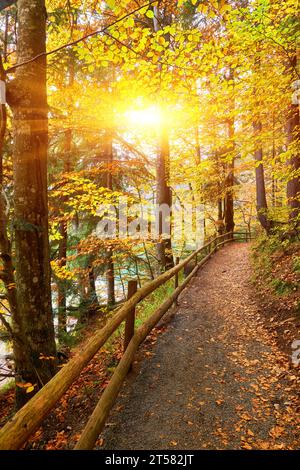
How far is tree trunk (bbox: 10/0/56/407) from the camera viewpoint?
161 inches

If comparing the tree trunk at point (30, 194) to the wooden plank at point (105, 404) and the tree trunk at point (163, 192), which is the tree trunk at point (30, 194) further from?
the tree trunk at point (163, 192)

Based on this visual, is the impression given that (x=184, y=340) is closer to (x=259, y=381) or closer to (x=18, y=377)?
(x=259, y=381)

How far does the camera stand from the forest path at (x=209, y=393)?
3.21 m

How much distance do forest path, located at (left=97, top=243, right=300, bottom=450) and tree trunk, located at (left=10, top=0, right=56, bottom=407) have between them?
5.26 feet

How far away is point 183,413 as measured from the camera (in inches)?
142

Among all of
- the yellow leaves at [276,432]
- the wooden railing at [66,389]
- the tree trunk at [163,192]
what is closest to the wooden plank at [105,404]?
the wooden railing at [66,389]

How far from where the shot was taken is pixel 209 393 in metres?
4.03

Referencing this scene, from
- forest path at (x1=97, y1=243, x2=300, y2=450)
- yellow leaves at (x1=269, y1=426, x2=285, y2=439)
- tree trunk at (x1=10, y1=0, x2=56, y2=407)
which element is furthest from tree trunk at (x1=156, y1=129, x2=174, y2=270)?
yellow leaves at (x1=269, y1=426, x2=285, y2=439)

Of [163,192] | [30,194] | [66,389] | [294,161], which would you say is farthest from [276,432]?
[163,192]

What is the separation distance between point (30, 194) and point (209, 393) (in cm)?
413

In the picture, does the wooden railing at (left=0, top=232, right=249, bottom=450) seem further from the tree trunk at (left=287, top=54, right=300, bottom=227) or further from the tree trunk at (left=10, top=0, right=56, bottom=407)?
the tree trunk at (left=287, top=54, right=300, bottom=227)

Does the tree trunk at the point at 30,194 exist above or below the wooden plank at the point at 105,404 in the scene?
above

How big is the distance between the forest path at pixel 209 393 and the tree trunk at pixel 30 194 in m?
1.60
